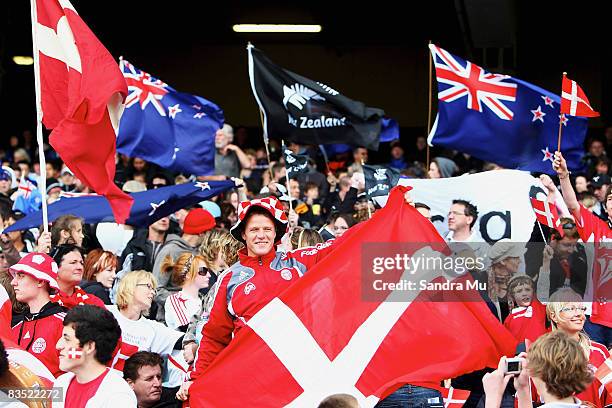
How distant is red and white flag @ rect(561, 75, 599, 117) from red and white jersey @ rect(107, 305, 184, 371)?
4010 mm

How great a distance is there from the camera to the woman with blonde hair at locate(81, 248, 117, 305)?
29.3 feet

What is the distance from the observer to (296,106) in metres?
12.9

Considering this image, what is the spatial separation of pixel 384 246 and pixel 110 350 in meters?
1.71

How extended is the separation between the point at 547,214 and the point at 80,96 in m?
3.76

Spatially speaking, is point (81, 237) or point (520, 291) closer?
point (520, 291)

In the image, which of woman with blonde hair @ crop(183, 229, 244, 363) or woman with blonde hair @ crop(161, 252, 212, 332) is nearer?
woman with blonde hair @ crop(183, 229, 244, 363)

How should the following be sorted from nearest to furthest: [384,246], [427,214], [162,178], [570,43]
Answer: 1. [384,246]
2. [427,214]
3. [162,178]
4. [570,43]

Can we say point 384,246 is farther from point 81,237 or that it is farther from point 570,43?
point 570,43


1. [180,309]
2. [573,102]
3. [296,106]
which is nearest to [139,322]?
[180,309]

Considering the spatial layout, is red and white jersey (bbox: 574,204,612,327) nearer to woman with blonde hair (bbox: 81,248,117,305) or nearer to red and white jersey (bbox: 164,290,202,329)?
red and white jersey (bbox: 164,290,202,329)

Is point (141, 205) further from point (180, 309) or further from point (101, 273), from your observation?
Result: point (180, 309)

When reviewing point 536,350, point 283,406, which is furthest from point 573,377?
point 283,406

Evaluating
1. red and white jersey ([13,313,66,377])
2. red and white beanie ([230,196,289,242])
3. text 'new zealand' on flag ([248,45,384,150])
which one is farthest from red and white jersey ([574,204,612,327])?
text 'new zealand' on flag ([248,45,384,150])

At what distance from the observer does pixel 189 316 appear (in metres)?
8.66
